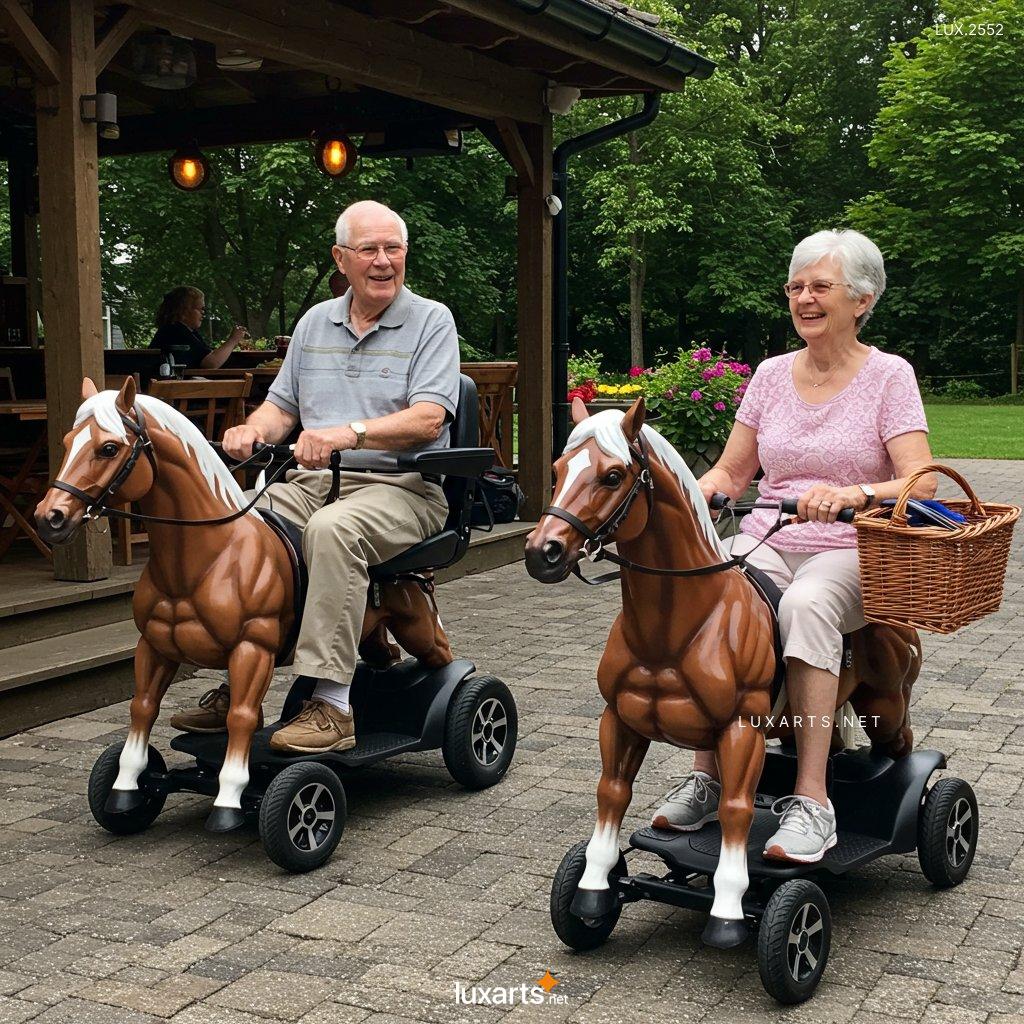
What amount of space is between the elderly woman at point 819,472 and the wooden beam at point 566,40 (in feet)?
14.2

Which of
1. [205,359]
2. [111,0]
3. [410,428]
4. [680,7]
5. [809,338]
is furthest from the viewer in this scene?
[680,7]

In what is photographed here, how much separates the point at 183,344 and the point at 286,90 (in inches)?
85.1

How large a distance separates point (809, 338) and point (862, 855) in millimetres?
1300

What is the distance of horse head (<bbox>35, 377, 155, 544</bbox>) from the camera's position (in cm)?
381

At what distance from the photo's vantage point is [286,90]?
35.6 ft

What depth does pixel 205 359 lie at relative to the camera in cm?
994

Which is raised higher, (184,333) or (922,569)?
(184,333)

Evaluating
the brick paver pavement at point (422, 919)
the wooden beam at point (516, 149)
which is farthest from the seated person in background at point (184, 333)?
the brick paver pavement at point (422, 919)

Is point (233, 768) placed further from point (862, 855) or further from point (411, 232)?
point (411, 232)

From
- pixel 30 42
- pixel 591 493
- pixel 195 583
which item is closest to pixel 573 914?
pixel 591 493

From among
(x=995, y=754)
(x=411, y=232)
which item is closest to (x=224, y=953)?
(x=995, y=754)

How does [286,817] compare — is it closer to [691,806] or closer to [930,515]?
[691,806]

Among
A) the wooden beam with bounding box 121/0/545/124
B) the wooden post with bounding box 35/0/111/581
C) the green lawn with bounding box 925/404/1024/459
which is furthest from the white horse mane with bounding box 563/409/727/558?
the green lawn with bounding box 925/404/1024/459

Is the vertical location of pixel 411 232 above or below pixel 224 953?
above
